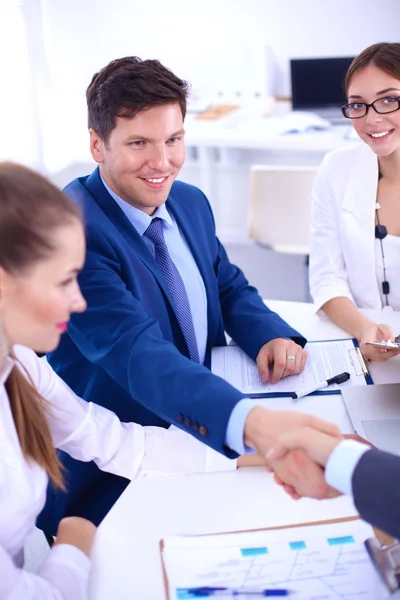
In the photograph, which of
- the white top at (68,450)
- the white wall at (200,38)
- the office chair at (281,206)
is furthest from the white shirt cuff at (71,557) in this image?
the white wall at (200,38)

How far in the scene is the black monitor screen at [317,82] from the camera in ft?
12.9

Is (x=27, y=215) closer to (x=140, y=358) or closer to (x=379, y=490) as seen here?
(x=140, y=358)

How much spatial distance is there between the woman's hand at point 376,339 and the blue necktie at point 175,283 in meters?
0.40

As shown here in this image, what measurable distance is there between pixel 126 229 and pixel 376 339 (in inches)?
25.1

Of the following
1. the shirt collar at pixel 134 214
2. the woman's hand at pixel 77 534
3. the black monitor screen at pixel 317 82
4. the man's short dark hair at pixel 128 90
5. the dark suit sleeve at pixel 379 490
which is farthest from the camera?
the black monitor screen at pixel 317 82

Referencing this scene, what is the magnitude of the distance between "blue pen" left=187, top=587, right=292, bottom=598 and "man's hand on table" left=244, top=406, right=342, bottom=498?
7.3 inches

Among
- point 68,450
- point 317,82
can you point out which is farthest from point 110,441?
point 317,82

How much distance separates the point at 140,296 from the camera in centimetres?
151

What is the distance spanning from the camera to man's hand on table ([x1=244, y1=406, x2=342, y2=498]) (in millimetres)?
1085

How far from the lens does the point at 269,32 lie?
429 centimetres

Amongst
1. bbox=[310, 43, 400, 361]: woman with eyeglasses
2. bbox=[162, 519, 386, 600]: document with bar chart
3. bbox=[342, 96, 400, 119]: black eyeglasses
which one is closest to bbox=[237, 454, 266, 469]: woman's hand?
bbox=[162, 519, 386, 600]: document with bar chart

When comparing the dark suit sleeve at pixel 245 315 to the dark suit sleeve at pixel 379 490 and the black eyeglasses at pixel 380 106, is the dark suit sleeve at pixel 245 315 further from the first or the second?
the dark suit sleeve at pixel 379 490

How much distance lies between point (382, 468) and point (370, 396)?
422mm

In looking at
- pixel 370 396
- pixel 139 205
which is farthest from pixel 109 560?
pixel 139 205
